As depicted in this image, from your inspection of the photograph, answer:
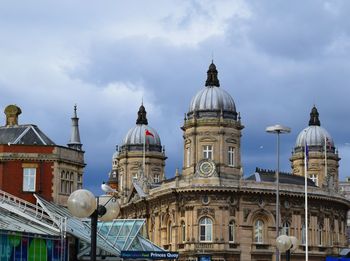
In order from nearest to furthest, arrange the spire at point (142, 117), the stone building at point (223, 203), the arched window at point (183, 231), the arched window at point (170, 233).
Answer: the stone building at point (223, 203)
the arched window at point (183, 231)
the arched window at point (170, 233)
the spire at point (142, 117)

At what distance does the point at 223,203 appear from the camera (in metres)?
92.8

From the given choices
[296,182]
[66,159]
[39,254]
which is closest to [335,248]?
[296,182]

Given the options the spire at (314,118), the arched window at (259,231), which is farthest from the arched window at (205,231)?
the spire at (314,118)

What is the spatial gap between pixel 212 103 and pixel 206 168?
8.39 m

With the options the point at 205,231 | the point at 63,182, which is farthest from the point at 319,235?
the point at 63,182

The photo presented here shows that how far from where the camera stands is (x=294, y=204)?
97.8m

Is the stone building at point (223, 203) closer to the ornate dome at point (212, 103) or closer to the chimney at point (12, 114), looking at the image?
the ornate dome at point (212, 103)

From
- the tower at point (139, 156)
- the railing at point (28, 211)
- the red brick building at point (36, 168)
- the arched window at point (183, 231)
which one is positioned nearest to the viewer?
the railing at point (28, 211)

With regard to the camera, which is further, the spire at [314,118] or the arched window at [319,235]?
the spire at [314,118]

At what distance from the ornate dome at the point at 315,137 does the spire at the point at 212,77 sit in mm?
24091

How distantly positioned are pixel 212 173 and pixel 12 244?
164 feet

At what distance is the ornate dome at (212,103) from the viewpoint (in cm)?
9712

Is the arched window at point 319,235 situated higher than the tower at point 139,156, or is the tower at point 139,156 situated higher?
the tower at point 139,156

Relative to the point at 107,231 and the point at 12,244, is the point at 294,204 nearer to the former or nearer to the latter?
the point at 107,231
